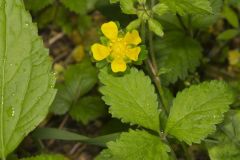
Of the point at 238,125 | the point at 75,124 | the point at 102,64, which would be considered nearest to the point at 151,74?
the point at 102,64

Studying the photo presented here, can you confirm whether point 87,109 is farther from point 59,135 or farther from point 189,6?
point 189,6

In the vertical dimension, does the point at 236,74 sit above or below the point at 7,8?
below

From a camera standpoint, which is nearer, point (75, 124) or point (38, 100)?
point (38, 100)

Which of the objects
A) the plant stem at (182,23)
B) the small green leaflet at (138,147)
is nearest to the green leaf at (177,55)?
the plant stem at (182,23)

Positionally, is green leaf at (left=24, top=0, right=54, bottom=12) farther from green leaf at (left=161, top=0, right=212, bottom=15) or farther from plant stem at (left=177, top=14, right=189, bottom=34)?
green leaf at (left=161, top=0, right=212, bottom=15)

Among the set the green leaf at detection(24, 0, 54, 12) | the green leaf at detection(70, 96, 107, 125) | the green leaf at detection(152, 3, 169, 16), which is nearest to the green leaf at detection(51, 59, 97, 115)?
the green leaf at detection(70, 96, 107, 125)

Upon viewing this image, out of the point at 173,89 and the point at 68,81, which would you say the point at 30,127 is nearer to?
the point at 68,81

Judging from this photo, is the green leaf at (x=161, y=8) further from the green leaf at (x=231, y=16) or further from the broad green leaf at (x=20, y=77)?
the green leaf at (x=231, y=16)
